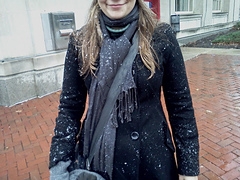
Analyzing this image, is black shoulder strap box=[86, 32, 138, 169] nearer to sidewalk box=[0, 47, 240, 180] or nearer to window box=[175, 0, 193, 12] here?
sidewalk box=[0, 47, 240, 180]

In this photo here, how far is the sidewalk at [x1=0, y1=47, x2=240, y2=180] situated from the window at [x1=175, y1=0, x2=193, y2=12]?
7026 mm

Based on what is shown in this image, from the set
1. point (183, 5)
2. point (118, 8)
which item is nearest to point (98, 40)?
point (118, 8)

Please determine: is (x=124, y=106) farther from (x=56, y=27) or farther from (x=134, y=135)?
(x=56, y=27)

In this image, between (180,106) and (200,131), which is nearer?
(180,106)

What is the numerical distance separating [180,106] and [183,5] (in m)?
12.8

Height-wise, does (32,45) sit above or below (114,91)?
below

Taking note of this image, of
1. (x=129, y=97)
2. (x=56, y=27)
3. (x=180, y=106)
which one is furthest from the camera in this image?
(x=56, y=27)

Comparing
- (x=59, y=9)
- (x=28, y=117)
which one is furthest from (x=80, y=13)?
(x=28, y=117)

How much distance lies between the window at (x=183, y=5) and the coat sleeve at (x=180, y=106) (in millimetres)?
12020

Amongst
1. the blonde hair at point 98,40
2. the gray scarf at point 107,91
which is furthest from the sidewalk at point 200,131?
the blonde hair at point 98,40

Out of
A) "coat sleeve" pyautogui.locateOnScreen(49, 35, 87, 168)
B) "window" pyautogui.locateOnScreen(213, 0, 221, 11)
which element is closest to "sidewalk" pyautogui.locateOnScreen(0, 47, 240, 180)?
"coat sleeve" pyautogui.locateOnScreen(49, 35, 87, 168)

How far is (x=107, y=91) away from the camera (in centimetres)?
134

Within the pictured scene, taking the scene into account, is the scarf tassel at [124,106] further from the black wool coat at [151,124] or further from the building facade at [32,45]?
the building facade at [32,45]

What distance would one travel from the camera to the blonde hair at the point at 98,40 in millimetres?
1318
